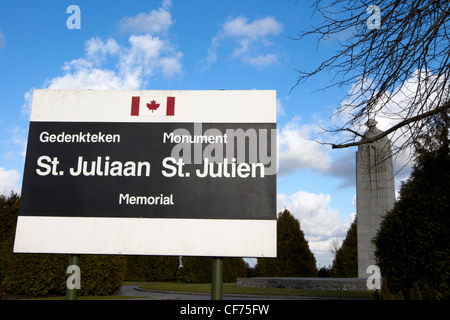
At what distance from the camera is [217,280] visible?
397 centimetres

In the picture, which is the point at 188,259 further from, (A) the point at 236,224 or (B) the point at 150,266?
(A) the point at 236,224

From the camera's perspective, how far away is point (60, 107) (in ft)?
14.4

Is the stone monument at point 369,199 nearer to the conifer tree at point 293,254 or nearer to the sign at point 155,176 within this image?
the conifer tree at point 293,254

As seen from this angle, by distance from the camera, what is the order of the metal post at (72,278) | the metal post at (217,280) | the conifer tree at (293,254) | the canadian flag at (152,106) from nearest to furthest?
the metal post at (217,280) < the metal post at (72,278) < the canadian flag at (152,106) < the conifer tree at (293,254)

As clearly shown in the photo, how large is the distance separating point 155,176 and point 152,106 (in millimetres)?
767

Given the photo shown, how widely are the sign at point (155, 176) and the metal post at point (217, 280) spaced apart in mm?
164

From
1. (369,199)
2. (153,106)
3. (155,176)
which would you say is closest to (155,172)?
(155,176)

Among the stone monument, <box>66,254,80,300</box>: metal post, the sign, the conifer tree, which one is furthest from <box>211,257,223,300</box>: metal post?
the conifer tree

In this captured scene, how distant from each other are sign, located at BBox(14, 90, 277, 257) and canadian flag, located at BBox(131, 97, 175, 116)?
0.01 m

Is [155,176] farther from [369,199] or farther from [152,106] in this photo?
[369,199]

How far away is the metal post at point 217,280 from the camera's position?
3.91m

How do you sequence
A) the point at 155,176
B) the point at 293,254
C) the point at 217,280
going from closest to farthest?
1. the point at 217,280
2. the point at 155,176
3. the point at 293,254

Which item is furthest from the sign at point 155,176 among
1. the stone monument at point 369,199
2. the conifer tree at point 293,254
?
the conifer tree at point 293,254
